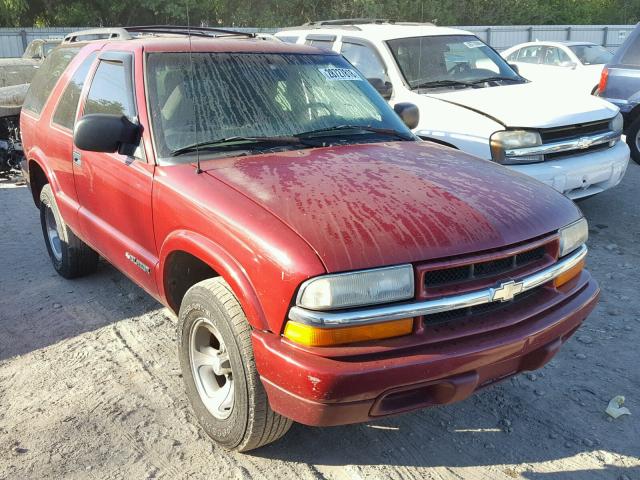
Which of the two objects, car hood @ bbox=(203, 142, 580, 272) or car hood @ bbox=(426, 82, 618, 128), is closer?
car hood @ bbox=(203, 142, 580, 272)

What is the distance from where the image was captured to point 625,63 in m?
8.34

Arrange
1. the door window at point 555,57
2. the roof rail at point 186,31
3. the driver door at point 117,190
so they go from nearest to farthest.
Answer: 1. the driver door at point 117,190
2. the roof rail at point 186,31
3. the door window at point 555,57

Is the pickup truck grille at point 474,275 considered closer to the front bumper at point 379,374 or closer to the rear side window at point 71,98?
the front bumper at point 379,374

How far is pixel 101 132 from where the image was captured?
3.23m

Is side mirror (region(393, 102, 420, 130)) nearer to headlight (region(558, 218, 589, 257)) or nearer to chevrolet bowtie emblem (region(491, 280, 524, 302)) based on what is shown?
headlight (region(558, 218, 589, 257))

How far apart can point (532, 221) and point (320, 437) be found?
1429 mm

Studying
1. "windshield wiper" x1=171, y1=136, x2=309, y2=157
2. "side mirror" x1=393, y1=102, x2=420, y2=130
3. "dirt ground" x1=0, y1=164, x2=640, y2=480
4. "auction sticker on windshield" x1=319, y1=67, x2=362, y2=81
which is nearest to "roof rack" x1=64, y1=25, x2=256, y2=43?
"auction sticker on windshield" x1=319, y1=67, x2=362, y2=81

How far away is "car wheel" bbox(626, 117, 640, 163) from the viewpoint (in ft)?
27.4

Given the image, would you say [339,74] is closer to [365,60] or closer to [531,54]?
[365,60]

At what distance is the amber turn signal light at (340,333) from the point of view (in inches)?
90.0

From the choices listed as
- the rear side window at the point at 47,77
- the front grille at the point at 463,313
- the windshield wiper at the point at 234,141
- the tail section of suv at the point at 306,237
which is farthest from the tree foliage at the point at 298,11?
the front grille at the point at 463,313

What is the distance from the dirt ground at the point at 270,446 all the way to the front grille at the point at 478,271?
912 mm

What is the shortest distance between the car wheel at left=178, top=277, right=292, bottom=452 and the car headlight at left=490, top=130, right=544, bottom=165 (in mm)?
3467

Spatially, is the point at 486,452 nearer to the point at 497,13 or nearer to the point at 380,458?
the point at 380,458
